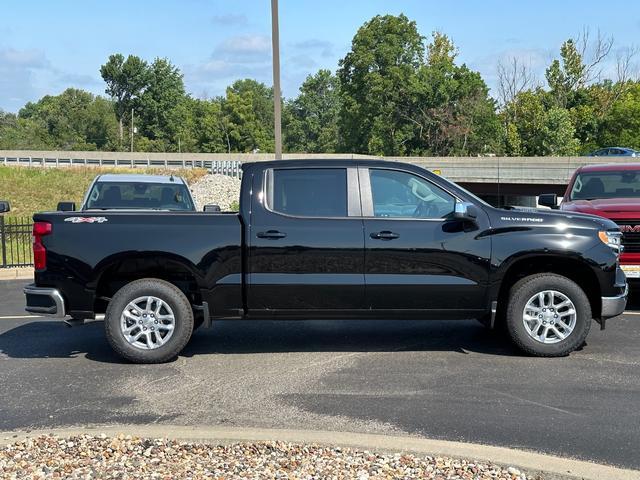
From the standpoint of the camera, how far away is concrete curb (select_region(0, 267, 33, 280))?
1398 centimetres

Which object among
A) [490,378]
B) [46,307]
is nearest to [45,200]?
[46,307]

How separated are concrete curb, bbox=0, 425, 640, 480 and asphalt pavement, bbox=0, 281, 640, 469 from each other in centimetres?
27

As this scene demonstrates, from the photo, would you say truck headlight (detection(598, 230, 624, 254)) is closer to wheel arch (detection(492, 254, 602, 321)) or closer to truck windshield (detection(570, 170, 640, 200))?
wheel arch (detection(492, 254, 602, 321))

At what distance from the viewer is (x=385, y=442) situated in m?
4.39

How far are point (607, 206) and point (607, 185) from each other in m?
1.72

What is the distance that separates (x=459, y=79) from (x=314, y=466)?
7212 centimetres

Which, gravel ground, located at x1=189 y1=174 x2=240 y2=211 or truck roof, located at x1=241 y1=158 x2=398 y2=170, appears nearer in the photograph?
truck roof, located at x1=241 y1=158 x2=398 y2=170

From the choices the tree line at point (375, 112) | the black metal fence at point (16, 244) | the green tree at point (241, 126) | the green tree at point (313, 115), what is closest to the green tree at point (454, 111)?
the tree line at point (375, 112)

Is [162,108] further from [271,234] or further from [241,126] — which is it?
[271,234]

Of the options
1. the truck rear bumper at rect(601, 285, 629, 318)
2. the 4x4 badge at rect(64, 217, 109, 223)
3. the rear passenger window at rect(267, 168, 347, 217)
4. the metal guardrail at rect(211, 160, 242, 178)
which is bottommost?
the truck rear bumper at rect(601, 285, 629, 318)

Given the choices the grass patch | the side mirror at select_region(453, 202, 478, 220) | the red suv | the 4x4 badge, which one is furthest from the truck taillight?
the grass patch

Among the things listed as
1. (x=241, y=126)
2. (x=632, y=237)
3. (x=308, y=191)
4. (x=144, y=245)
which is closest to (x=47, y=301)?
(x=144, y=245)

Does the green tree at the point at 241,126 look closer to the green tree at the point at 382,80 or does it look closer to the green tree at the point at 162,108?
the green tree at the point at 162,108

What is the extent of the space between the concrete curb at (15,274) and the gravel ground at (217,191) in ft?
53.1
